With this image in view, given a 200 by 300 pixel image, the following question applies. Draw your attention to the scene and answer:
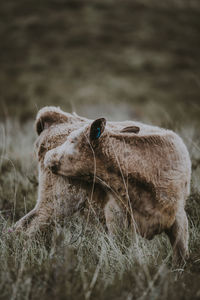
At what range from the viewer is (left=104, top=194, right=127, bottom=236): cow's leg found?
10.7 ft

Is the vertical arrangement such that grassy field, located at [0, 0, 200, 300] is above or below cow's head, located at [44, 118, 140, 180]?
above

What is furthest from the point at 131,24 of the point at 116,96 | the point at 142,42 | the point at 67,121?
the point at 67,121

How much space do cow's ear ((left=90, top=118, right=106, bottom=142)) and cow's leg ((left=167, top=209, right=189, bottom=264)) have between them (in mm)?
1053

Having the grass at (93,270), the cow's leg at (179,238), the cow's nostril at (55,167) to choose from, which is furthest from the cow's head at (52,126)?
the cow's leg at (179,238)

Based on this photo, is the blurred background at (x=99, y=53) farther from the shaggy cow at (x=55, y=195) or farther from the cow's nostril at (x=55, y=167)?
the cow's nostril at (x=55, y=167)

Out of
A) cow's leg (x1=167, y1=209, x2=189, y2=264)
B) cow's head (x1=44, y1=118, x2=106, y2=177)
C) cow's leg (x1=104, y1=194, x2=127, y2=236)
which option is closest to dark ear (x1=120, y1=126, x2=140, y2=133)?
cow's head (x1=44, y1=118, x2=106, y2=177)

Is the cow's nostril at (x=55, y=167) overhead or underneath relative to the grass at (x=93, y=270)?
overhead

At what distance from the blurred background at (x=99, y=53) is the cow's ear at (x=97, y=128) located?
63.6ft

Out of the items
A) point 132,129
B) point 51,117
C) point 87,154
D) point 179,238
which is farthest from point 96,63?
point 179,238

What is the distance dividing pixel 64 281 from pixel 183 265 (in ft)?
4.15

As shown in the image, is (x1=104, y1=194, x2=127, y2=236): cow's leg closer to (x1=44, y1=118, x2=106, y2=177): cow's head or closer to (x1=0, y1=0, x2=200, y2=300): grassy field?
(x1=44, y1=118, x2=106, y2=177): cow's head

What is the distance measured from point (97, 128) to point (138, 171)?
57cm

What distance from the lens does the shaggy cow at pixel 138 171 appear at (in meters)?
3.07

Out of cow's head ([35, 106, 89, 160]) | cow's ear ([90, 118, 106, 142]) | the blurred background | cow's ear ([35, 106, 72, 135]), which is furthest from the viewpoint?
the blurred background
